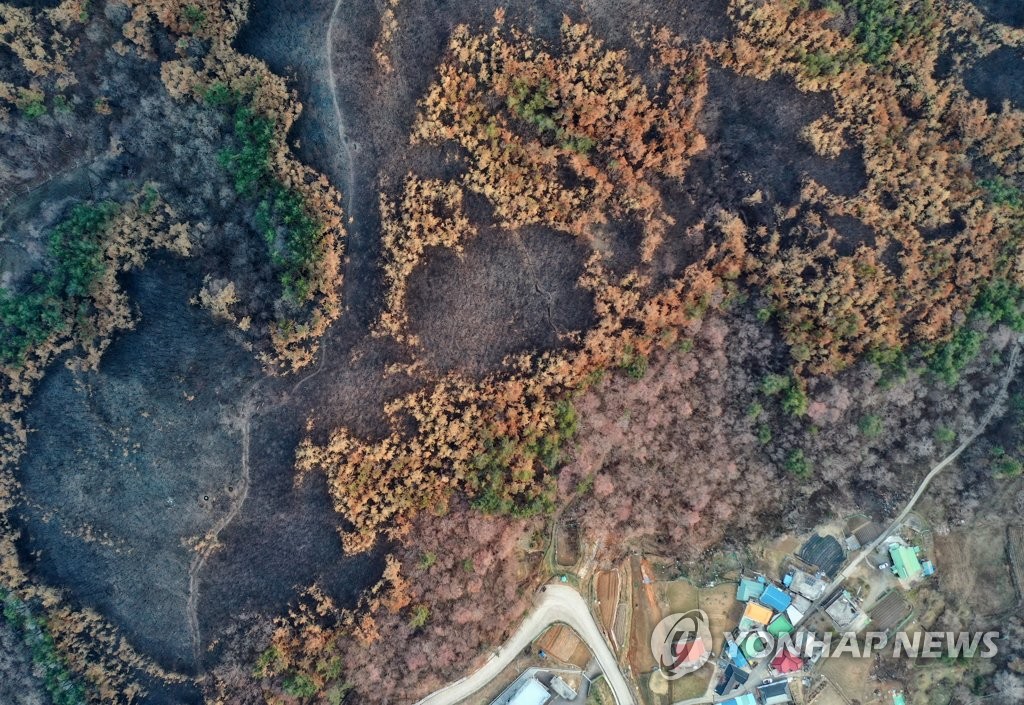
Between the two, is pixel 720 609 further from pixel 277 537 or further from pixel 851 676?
pixel 277 537

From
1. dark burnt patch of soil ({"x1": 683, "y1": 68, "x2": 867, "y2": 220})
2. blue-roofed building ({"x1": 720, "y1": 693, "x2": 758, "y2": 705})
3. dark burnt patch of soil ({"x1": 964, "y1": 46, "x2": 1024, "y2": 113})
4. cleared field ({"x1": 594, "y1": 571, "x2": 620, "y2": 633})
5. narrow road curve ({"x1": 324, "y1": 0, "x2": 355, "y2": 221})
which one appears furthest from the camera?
cleared field ({"x1": 594, "y1": 571, "x2": 620, "y2": 633})

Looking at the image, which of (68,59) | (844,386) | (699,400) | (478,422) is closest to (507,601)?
(478,422)

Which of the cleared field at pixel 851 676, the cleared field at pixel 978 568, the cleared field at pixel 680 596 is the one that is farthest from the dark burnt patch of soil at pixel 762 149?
the cleared field at pixel 851 676

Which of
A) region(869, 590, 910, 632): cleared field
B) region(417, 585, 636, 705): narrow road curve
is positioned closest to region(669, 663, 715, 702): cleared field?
region(417, 585, 636, 705): narrow road curve

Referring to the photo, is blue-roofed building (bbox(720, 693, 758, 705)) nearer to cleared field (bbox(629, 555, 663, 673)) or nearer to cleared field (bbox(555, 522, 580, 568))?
cleared field (bbox(629, 555, 663, 673))

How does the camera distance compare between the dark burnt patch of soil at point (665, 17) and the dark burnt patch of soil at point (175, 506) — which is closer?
the dark burnt patch of soil at point (175, 506)

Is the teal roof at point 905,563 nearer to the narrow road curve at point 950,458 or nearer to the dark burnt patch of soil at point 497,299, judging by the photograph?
the narrow road curve at point 950,458

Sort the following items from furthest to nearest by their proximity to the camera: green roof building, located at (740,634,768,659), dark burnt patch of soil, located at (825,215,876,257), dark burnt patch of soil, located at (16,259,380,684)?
green roof building, located at (740,634,768,659) → dark burnt patch of soil, located at (825,215,876,257) → dark burnt patch of soil, located at (16,259,380,684)
